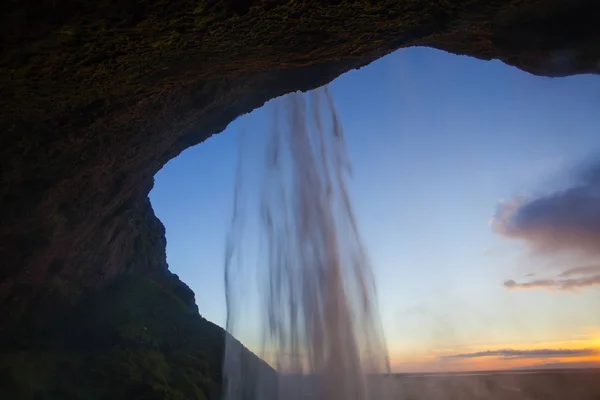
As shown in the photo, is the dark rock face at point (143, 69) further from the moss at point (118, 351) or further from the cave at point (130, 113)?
the moss at point (118, 351)

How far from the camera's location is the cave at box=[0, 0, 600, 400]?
6.39m

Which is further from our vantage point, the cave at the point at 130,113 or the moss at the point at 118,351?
the moss at the point at 118,351

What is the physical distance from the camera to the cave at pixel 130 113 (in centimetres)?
639

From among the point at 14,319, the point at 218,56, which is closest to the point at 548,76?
the point at 218,56

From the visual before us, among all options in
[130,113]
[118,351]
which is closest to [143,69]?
[130,113]

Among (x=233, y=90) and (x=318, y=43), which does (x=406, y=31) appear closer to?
(x=318, y=43)

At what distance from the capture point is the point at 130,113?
1091cm

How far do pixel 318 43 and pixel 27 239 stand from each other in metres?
12.2

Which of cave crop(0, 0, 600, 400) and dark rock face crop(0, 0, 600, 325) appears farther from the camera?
cave crop(0, 0, 600, 400)

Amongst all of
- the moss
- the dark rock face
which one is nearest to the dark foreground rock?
the moss

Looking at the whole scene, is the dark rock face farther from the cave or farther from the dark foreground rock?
the dark foreground rock

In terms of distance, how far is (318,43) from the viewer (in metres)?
8.08

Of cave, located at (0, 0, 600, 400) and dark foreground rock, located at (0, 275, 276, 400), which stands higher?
cave, located at (0, 0, 600, 400)

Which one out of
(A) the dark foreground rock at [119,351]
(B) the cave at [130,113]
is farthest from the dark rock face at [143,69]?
(A) the dark foreground rock at [119,351]
